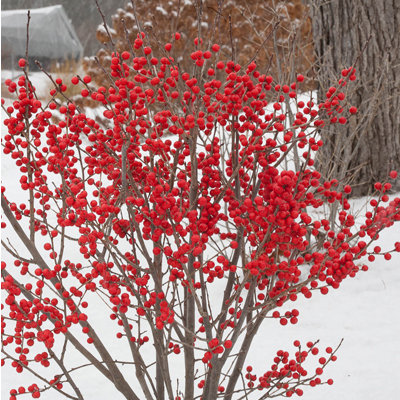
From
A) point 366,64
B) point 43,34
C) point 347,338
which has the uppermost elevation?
point 43,34

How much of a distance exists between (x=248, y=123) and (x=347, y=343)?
1932 mm

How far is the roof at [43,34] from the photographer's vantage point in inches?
603

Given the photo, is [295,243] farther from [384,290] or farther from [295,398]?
[384,290]

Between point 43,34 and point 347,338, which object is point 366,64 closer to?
point 347,338

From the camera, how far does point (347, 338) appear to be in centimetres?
284

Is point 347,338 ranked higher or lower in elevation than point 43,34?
lower

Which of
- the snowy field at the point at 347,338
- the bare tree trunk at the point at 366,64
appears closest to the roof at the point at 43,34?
the bare tree trunk at the point at 366,64

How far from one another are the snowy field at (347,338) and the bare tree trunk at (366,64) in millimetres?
734

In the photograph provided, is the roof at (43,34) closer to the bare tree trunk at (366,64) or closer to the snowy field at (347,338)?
the bare tree trunk at (366,64)

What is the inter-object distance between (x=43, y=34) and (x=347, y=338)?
1735 cm

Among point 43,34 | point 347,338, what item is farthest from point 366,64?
point 43,34

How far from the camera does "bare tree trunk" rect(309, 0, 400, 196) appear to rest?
146 inches

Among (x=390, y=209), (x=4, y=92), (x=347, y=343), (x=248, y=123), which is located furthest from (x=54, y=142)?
(x=4, y=92)

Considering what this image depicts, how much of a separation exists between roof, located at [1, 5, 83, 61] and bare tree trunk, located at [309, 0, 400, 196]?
43.5ft
